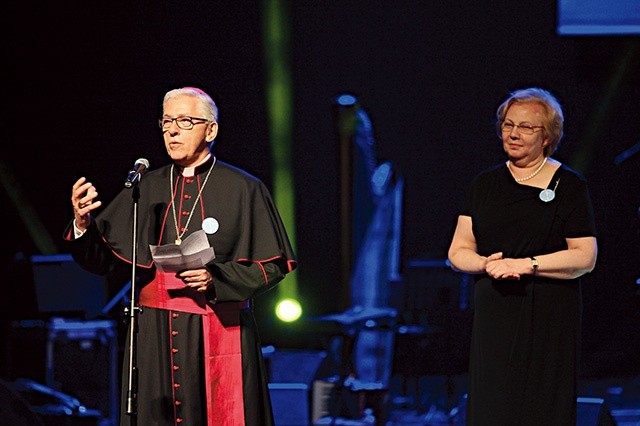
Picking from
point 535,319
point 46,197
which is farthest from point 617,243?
A: point 46,197

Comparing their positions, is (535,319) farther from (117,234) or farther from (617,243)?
(617,243)

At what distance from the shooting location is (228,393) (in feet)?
11.3

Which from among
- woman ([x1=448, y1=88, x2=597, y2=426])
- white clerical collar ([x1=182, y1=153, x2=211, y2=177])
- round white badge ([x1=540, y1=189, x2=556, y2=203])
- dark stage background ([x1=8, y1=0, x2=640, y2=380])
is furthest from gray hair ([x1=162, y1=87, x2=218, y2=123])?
dark stage background ([x1=8, y1=0, x2=640, y2=380])

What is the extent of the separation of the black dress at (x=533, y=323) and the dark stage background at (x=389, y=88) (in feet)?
8.80

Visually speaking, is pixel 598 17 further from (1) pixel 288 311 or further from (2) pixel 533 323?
(2) pixel 533 323

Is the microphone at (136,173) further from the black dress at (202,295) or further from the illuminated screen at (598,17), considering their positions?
the illuminated screen at (598,17)

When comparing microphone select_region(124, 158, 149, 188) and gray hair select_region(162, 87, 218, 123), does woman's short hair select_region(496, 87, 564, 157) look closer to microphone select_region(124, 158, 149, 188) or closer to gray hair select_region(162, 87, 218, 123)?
gray hair select_region(162, 87, 218, 123)

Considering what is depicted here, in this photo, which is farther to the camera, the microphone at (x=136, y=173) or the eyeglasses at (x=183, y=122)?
the eyeglasses at (x=183, y=122)

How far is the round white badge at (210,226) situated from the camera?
11.6 ft

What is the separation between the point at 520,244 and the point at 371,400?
89.8 inches

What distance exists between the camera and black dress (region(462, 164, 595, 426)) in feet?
11.4

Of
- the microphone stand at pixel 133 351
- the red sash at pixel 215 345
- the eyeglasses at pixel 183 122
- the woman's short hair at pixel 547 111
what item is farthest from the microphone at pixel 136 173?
the woman's short hair at pixel 547 111

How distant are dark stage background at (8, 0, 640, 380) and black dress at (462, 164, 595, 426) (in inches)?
106

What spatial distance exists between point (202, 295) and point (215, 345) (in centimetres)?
19
